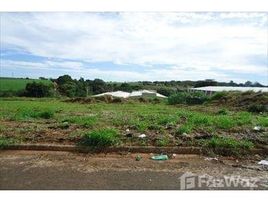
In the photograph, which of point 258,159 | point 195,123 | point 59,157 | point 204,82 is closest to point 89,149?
point 59,157

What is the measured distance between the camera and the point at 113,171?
4730mm

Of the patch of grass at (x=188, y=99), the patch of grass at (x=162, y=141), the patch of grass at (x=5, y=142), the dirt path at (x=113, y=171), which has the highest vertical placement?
the patch of grass at (x=162, y=141)

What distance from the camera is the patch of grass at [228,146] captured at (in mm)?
5762

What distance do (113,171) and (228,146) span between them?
2.31 metres

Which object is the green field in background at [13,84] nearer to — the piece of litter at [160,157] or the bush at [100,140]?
the bush at [100,140]

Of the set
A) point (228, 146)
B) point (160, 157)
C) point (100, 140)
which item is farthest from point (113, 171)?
point (228, 146)

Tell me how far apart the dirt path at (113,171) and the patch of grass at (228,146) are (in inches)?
11.2

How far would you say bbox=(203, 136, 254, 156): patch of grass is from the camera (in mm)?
5762

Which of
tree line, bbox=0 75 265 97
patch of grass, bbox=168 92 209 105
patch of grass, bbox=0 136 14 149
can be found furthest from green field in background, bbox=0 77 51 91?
patch of grass, bbox=0 136 14 149

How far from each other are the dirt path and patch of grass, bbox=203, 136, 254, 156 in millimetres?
284

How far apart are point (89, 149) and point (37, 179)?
1.50 m

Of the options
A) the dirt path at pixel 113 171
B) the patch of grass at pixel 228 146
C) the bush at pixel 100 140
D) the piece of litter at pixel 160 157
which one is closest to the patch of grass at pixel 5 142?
the dirt path at pixel 113 171

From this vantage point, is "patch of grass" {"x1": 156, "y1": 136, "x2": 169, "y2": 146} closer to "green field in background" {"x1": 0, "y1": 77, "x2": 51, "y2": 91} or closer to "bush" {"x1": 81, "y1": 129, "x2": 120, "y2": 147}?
"bush" {"x1": 81, "y1": 129, "x2": 120, "y2": 147}

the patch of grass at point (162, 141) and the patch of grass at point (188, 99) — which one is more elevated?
the patch of grass at point (162, 141)
